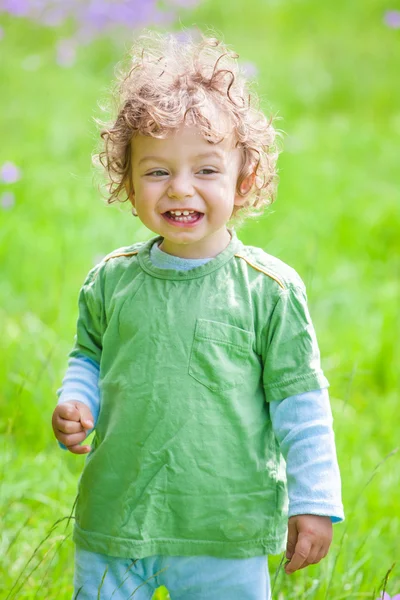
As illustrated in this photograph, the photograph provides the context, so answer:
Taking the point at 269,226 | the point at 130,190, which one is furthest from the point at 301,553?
the point at 269,226

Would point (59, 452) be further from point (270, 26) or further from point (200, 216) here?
point (270, 26)

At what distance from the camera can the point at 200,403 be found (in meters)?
1.84

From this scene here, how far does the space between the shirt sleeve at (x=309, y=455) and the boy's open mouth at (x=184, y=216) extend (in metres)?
0.40

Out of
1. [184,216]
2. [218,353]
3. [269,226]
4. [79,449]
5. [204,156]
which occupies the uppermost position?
[204,156]

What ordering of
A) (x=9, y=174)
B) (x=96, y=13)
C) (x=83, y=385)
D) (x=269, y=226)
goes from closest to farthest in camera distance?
(x=83, y=385)
(x=9, y=174)
(x=269, y=226)
(x=96, y=13)

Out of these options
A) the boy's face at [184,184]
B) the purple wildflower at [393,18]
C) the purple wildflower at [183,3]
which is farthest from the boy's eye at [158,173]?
the purple wildflower at [183,3]

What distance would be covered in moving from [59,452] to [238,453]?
1312mm

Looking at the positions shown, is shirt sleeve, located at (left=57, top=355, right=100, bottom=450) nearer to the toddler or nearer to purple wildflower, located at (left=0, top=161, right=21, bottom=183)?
the toddler

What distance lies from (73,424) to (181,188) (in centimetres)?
54

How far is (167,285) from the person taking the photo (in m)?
1.91

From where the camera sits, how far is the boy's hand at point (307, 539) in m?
1.78

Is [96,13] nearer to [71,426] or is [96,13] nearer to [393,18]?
[393,18]

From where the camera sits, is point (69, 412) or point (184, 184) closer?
point (184, 184)

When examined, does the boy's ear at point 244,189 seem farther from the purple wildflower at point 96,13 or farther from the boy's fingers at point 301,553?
the purple wildflower at point 96,13
